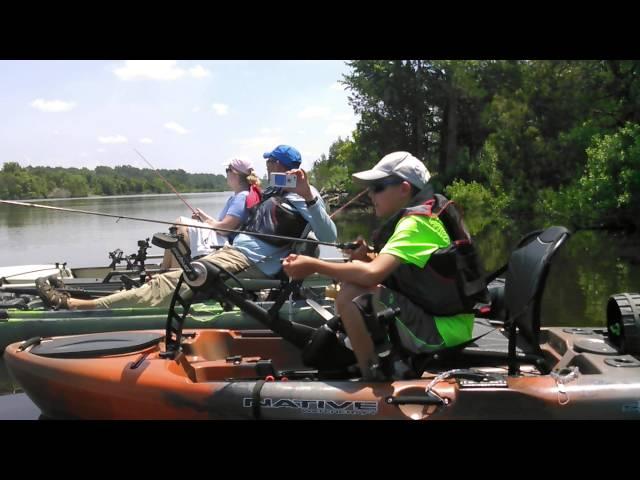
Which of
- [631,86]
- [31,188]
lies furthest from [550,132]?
[31,188]

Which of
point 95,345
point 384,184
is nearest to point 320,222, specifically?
point 384,184

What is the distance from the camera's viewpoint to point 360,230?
1109 inches

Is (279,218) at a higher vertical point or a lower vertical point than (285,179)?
lower

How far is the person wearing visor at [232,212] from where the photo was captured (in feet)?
21.9

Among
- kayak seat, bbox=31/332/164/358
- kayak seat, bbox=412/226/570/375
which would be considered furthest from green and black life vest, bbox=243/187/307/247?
kayak seat, bbox=412/226/570/375

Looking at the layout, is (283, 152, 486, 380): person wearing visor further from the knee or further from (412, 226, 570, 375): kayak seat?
(412, 226, 570, 375): kayak seat

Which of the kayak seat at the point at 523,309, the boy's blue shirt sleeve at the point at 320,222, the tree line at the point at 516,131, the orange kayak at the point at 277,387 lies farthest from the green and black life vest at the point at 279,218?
the tree line at the point at 516,131

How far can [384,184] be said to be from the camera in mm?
3637

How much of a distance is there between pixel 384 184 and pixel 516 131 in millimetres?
24751

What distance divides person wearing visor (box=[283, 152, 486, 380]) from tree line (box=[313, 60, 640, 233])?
13896 mm

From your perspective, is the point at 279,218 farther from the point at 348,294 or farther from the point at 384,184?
the point at 384,184

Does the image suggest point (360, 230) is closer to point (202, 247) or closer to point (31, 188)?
point (202, 247)

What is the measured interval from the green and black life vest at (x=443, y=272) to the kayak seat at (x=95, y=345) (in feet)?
6.10

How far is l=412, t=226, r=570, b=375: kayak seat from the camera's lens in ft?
12.2
